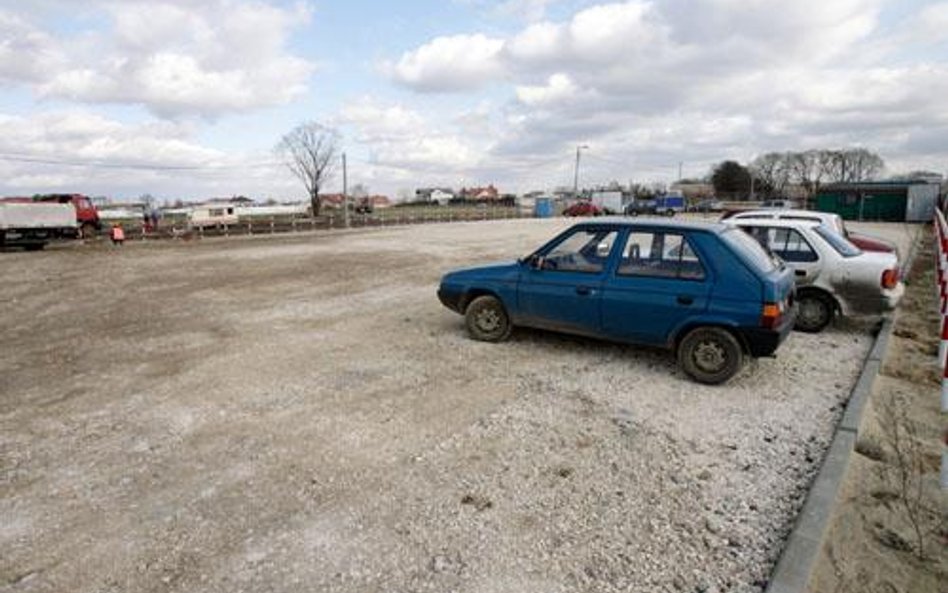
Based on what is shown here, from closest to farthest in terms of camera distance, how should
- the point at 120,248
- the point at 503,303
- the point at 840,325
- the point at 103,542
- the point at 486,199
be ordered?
the point at 103,542, the point at 503,303, the point at 840,325, the point at 120,248, the point at 486,199

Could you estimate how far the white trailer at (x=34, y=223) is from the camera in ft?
74.6

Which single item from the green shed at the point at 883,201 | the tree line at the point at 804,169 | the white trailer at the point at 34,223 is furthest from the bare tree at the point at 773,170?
the white trailer at the point at 34,223

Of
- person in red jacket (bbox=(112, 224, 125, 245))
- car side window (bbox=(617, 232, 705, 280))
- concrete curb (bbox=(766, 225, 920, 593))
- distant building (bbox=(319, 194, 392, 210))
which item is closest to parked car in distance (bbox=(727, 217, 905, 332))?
car side window (bbox=(617, 232, 705, 280))

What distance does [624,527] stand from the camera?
10.9 ft

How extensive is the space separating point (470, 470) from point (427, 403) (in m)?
1.34

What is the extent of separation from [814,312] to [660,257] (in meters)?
3.40

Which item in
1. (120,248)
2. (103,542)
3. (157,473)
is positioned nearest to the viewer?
(103,542)

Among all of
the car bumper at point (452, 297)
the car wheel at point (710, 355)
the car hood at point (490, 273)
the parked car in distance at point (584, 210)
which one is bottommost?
the car wheel at point (710, 355)

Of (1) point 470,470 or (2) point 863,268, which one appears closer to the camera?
(1) point 470,470

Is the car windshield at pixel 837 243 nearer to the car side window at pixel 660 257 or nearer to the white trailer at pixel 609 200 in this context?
the car side window at pixel 660 257

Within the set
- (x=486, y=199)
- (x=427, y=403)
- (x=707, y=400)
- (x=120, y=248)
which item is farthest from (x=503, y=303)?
(x=486, y=199)

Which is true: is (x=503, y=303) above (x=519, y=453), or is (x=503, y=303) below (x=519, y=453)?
above

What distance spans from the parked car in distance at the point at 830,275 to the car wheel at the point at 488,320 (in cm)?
331

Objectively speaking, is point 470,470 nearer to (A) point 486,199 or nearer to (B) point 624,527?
(B) point 624,527
